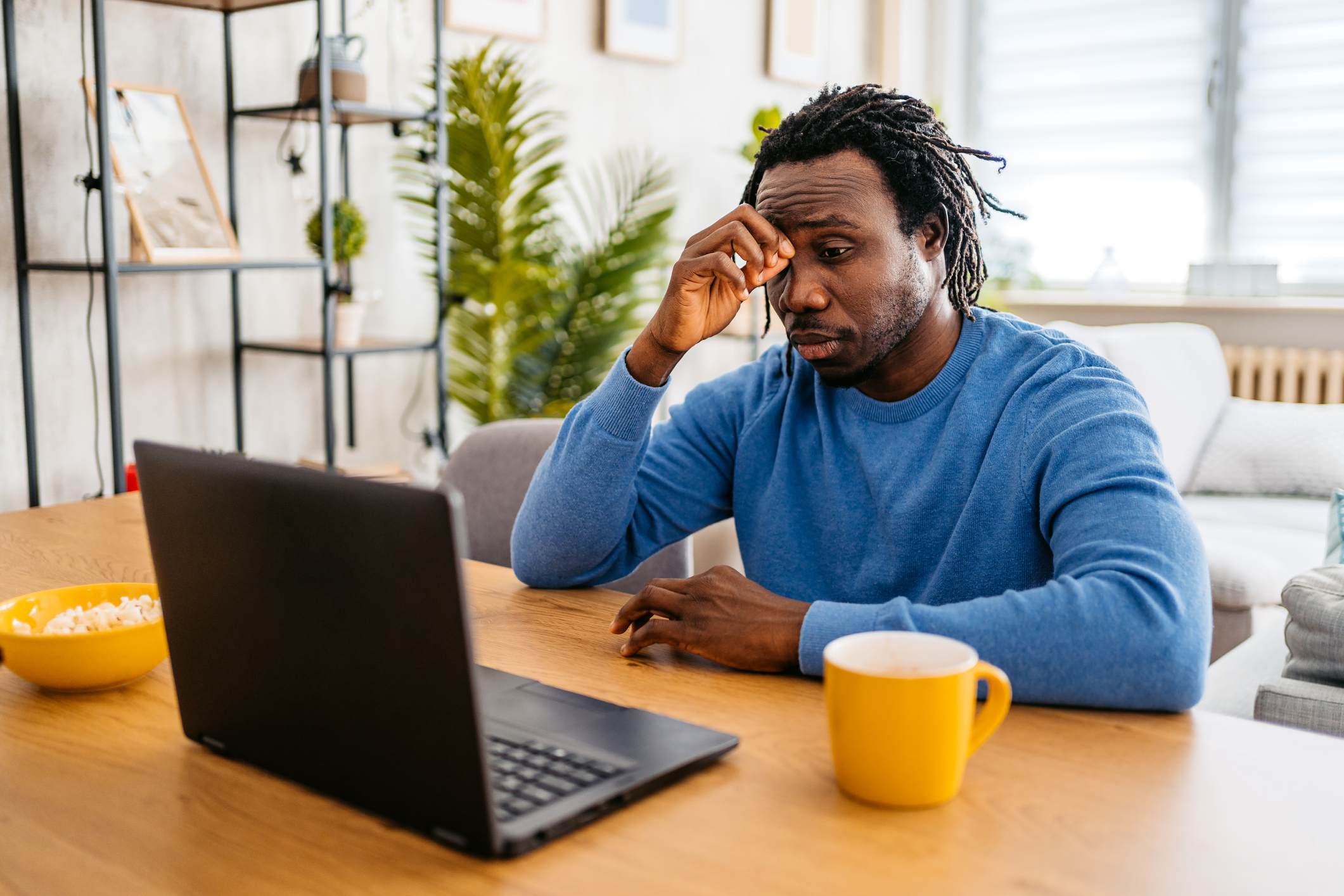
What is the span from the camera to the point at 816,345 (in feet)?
3.91

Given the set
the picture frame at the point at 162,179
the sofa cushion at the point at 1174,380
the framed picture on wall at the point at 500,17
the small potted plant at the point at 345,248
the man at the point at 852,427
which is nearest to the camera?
the man at the point at 852,427

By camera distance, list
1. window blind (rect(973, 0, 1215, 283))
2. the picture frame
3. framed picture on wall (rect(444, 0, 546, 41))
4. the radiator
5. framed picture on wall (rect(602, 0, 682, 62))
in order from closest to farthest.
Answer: the picture frame < framed picture on wall (rect(444, 0, 546, 41)) < framed picture on wall (rect(602, 0, 682, 62)) < the radiator < window blind (rect(973, 0, 1215, 283))

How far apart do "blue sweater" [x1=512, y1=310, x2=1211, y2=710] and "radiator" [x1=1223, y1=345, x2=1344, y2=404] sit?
3395mm

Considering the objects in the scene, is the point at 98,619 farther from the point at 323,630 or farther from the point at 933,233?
the point at 933,233

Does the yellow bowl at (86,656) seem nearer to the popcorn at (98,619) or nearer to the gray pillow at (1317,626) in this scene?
the popcorn at (98,619)

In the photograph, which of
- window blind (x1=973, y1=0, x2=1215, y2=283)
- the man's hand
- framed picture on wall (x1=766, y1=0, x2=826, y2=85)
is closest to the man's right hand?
the man's hand

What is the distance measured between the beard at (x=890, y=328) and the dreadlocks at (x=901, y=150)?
0.08 meters

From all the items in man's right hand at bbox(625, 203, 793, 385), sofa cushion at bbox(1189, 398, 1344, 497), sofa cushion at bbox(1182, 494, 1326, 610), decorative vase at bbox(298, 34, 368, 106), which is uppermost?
decorative vase at bbox(298, 34, 368, 106)

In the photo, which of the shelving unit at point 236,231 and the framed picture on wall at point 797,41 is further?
the framed picture on wall at point 797,41

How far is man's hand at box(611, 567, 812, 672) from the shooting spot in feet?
2.93

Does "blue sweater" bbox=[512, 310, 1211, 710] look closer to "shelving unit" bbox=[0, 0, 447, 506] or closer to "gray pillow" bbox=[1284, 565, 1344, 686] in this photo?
"gray pillow" bbox=[1284, 565, 1344, 686]

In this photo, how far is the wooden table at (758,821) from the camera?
1.90ft

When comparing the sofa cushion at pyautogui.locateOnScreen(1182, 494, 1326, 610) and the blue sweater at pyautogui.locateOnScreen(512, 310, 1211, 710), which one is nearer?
the blue sweater at pyautogui.locateOnScreen(512, 310, 1211, 710)

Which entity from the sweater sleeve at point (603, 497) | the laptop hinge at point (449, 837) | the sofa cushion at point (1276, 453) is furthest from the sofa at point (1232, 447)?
the laptop hinge at point (449, 837)
